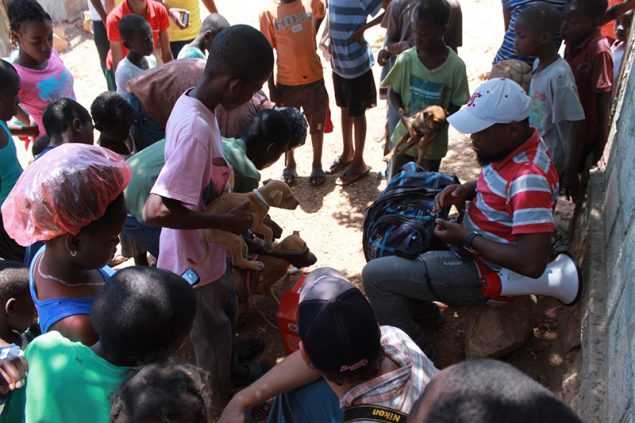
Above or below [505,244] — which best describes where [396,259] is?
below

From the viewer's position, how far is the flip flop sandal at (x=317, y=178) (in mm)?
5992

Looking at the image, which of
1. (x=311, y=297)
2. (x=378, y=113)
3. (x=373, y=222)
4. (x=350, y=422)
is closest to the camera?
(x=350, y=422)

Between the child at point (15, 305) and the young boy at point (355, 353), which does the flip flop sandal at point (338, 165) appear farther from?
the young boy at point (355, 353)

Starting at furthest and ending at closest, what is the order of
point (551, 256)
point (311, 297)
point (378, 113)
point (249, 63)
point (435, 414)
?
point (378, 113) < point (551, 256) < point (249, 63) < point (311, 297) < point (435, 414)

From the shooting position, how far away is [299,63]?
562 centimetres

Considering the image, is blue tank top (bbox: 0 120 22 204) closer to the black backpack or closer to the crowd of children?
the crowd of children

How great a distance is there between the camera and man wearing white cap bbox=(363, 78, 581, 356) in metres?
2.86

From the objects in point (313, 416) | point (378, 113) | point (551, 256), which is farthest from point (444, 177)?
point (378, 113)

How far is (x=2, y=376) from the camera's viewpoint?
1887 millimetres

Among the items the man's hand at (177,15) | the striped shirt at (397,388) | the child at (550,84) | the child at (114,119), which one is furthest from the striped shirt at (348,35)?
the striped shirt at (397,388)

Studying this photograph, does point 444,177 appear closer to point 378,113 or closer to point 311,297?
point 311,297

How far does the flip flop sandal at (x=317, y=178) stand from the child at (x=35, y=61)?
240 centimetres

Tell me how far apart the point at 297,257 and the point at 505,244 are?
1.60m

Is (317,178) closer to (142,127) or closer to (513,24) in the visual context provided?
(142,127)
